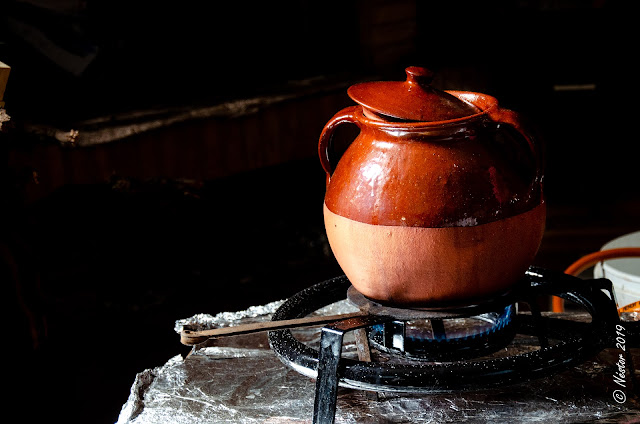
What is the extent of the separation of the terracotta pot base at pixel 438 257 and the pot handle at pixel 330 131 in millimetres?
129

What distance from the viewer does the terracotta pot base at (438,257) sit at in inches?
39.7

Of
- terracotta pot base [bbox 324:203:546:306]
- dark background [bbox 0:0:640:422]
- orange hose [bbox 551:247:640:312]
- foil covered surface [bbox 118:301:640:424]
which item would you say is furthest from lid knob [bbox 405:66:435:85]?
dark background [bbox 0:0:640:422]

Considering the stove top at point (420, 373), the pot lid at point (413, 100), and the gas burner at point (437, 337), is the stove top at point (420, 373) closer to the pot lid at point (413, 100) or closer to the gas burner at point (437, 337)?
the gas burner at point (437, 337)

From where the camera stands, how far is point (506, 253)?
1041 millimetres

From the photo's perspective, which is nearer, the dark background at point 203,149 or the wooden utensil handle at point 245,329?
the wooden utensil handle at point 245,329

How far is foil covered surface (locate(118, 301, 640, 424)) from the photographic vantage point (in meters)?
1.10

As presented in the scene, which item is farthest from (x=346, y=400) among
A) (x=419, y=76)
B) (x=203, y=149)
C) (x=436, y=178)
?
(x=203, y=149)

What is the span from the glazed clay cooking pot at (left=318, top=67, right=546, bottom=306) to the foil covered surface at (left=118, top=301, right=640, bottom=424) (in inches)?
7.4

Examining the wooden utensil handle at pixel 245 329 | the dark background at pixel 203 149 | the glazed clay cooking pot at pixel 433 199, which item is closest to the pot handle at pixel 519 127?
the glazed clay cooking pot at pixel 433 199

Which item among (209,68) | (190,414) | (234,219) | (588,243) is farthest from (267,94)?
(190,414)

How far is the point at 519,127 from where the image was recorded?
1019 mm

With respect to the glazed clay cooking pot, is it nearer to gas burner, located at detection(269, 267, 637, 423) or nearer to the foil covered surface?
gas burner, located at detection(269, 267, 637, 423)

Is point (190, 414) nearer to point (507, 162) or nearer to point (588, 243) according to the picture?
point (507, 162)

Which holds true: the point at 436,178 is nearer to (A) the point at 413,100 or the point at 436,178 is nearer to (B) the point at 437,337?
(A) the point at 413,100
